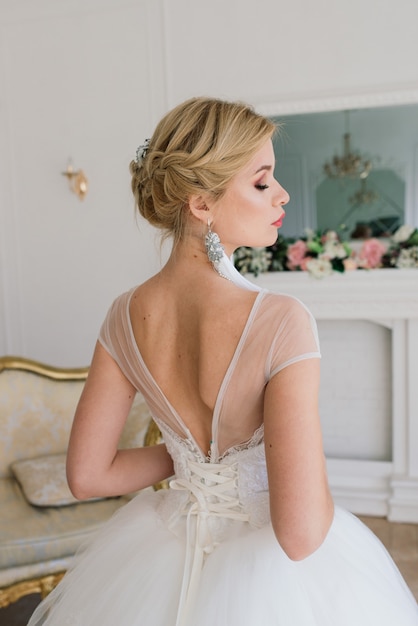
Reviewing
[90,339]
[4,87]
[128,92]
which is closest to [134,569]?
[90,339]

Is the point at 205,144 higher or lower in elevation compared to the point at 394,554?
higher

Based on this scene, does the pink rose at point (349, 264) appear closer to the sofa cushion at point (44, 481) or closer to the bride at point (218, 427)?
the sofa cushion at point (44, 481)

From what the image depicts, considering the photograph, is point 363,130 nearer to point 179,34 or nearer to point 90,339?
point 179,34

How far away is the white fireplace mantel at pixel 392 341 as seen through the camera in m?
3.49

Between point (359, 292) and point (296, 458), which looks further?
point (359, 292)

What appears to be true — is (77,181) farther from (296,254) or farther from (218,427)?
(218,427)

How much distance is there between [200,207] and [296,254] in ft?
8.36

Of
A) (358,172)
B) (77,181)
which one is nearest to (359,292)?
(358,172)

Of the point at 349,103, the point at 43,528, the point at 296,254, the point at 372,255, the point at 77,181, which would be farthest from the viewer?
the point at 77,181

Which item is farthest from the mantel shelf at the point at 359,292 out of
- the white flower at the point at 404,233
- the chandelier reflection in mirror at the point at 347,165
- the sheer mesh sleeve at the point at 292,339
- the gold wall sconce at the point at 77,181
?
the sheer mesh sleeve at the point at 292,339

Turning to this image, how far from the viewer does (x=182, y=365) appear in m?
1.23

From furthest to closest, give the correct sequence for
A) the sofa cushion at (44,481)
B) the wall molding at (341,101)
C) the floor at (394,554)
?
1. the wall molding at (341,101)
2. the floor at (394,554)
3. the sofa cushion at (44,481)

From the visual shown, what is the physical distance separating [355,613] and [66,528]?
1600 mm

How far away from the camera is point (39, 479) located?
2.66m
